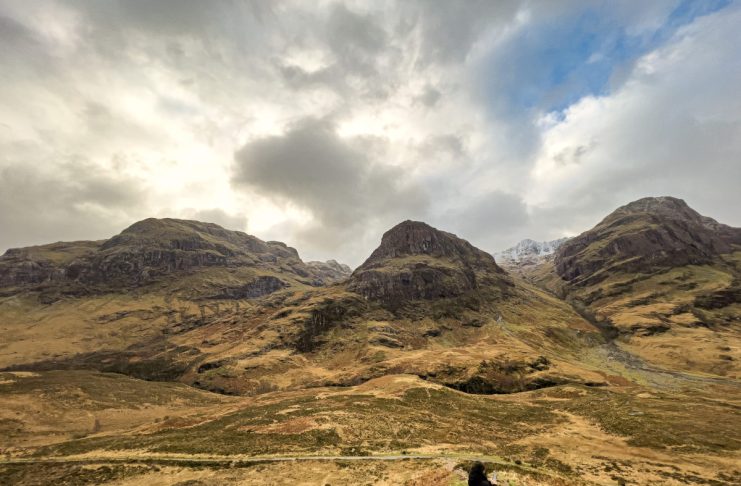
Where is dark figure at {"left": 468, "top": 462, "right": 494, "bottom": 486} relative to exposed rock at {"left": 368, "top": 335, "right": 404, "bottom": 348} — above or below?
below

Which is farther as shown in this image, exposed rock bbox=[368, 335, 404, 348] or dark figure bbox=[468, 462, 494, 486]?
exposed rock bbox=[368, 335, 404, 348]

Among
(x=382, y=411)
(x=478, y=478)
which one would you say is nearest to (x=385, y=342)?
(x=382, y=411)

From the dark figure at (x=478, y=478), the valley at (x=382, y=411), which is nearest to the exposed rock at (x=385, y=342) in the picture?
the valley at (x=382, y=411)

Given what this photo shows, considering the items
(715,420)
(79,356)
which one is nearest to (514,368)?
(715,420)

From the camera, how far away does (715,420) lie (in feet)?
208

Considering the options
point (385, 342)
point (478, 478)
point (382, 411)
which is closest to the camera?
point (478, 478)

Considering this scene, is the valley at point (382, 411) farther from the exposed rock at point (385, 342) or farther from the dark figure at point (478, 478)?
the dark figure at point (478, 478)

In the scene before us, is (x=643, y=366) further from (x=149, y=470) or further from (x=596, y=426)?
(x=149, y=470)

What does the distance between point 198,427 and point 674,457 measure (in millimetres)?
72288

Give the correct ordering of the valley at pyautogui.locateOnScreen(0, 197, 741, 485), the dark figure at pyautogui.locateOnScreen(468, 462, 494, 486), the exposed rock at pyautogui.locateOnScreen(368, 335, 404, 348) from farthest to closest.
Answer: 1. the exposed rock at pyautogui.locateOnScreen(368, 335, 404, 348)
2. the valley at pyautogui.locateOnScreen(0, 197, 741, 485)
3. the dark figure at pyautogui.locateOnScreen(468, 462, 494, 486)

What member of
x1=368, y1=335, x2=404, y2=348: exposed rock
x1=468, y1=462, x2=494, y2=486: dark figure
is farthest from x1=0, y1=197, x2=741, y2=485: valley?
x1=468, y1=462, x2=494, y2=486: dark figure

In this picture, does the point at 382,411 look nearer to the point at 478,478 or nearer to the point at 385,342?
the point at 478,478

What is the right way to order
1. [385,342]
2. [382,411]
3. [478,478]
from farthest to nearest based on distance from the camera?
[385,342]
[382,411]
[478,478]

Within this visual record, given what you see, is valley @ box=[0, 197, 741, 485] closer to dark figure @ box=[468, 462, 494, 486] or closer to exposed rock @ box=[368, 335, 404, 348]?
exposed rock @ box=[368, 335, 404, 348]
